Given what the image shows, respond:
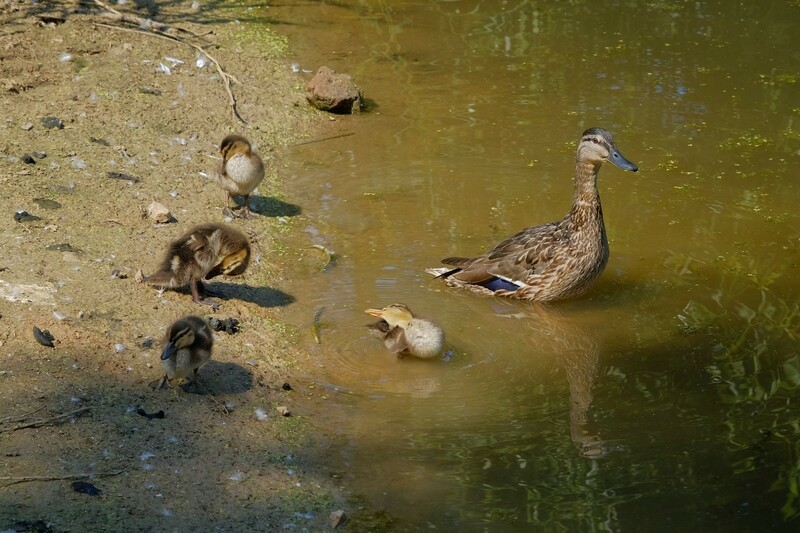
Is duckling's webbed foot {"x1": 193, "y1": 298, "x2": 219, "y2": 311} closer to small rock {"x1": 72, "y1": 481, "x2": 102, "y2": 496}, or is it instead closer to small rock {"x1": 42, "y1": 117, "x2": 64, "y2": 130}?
small rock {"x1": 72, "y1": 481, "x2": 102, "y2": 496}

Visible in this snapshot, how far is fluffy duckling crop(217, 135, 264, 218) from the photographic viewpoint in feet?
30.1

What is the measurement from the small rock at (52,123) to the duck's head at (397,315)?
4225mm

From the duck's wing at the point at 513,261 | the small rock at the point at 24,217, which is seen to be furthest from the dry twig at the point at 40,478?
the duck's wing at the point at 513,261

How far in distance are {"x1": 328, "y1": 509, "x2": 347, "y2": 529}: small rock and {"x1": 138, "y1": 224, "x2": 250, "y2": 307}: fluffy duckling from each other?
Result: 265 centimetres

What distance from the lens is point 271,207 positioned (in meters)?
9.71

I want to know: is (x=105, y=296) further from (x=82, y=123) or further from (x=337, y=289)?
(x=82, y=123)

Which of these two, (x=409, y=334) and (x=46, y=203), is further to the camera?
(x=46, y=203)

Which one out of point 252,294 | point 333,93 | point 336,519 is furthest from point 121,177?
point 336,519

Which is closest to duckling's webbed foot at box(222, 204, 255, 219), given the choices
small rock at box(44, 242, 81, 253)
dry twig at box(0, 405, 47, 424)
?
small rock at box(44, 242, 81, 253)

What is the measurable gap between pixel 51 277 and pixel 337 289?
7.14 feet

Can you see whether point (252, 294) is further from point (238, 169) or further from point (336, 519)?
point (336, 519)

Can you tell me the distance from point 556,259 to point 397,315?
1799mm

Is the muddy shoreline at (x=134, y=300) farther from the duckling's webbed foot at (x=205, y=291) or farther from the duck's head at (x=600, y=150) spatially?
the duck's head at (x=600, y=150)

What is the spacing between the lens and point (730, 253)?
9.14m
